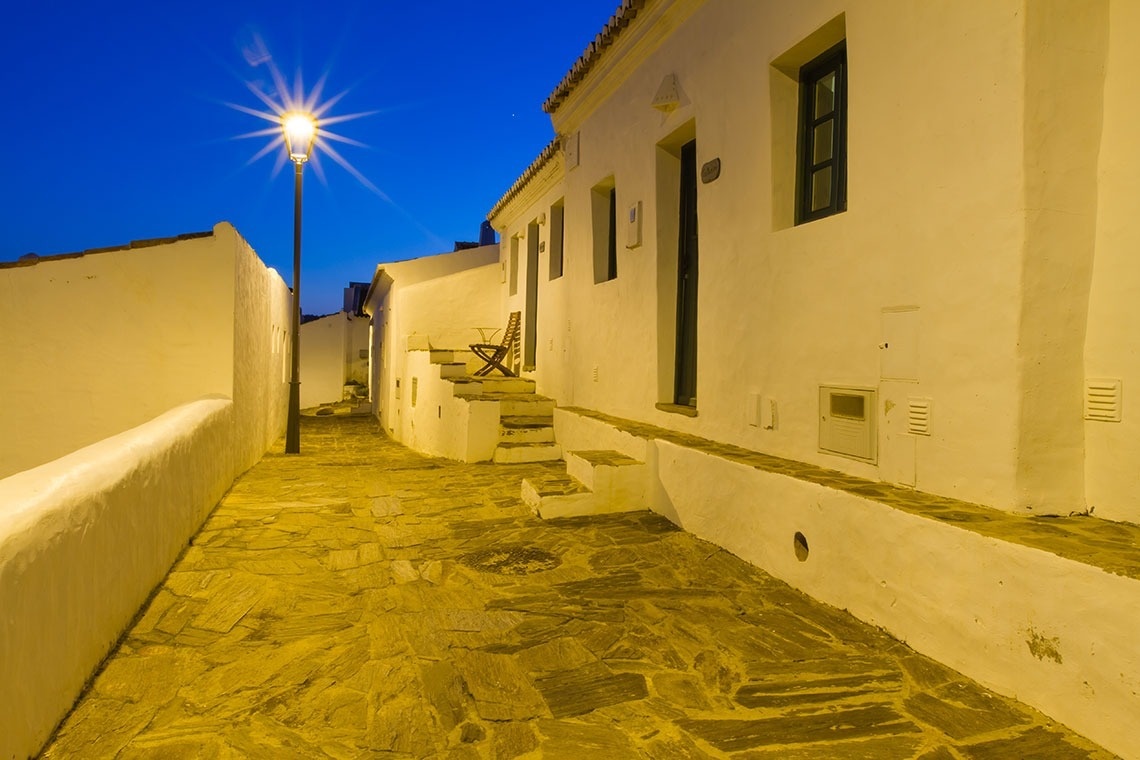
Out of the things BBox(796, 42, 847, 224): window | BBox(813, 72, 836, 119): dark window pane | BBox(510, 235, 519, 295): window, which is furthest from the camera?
BBox(510, 235, 519, 295): window

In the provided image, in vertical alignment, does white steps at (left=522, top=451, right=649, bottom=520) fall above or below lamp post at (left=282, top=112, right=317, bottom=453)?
below

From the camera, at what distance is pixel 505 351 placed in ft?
40.1

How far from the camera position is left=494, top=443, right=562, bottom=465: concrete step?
8727 mm

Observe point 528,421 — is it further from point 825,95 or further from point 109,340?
point 825,95

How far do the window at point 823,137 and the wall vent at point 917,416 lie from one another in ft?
4.76

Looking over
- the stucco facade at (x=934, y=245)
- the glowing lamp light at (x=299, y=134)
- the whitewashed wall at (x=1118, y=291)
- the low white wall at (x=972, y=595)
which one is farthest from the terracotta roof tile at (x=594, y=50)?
the low white wall at (x=972, y=595)

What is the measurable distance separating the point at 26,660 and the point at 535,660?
182cm

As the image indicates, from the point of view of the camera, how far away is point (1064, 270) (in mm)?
2883

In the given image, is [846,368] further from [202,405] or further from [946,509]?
[202,405]

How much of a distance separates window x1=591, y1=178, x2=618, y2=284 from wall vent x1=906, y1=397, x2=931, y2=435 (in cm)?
523

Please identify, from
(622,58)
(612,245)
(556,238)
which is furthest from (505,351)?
(622,58)

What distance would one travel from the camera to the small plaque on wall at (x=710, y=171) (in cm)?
532

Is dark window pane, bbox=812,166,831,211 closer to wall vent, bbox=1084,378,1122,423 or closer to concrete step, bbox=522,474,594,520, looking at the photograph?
wall vent, bbox=1084,378,1122,423

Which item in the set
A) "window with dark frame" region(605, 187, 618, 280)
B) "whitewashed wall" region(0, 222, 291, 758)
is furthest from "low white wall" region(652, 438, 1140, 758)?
"window with dark frame" region(605, 187, 618, 280)
